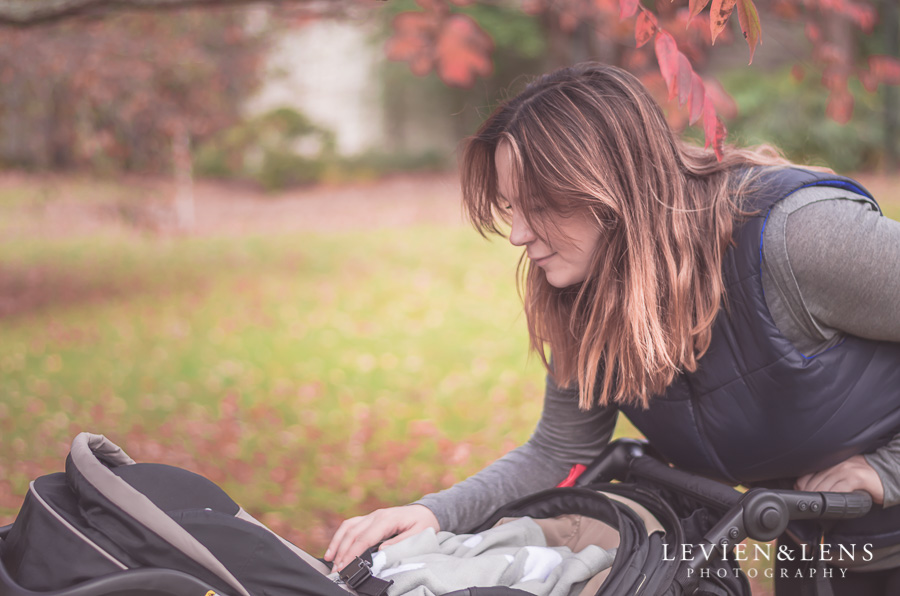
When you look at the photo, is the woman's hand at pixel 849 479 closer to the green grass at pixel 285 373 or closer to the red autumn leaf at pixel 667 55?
the red autumn leaf at pixel 667 55

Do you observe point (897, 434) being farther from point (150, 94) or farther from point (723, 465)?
point (150, 94)

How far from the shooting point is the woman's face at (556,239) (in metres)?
1.77

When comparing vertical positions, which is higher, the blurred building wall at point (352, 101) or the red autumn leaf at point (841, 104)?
the blurred building wall at point (352, 101)

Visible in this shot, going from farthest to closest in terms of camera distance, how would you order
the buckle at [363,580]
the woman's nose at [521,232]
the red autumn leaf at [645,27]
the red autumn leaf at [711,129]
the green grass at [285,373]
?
the green grass at [285,373] < the red autumn leaf at [645,27] < the red autumn leaf at [711,129] < the woman's nose at [521,232] < the buckle at [363,580]

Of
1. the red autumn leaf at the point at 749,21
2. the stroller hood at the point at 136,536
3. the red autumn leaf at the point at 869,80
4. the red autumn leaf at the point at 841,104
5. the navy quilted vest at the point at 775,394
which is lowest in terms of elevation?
the stroller hood at the point at 136,536

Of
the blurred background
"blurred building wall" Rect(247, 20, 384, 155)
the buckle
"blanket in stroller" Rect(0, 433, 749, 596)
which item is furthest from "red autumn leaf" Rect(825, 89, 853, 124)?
"blurred building wall" Rect(247, 20, 384, 155)

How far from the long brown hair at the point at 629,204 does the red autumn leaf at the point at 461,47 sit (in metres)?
2.17

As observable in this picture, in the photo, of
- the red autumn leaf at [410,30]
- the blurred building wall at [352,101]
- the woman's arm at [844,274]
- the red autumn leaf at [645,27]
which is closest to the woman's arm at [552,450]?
the woman's arm at [844,274]

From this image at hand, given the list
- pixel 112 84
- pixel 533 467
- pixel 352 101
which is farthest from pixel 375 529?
pixel 352 101

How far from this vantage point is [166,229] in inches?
480

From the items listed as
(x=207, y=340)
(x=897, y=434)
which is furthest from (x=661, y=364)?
(x=207, y=340)

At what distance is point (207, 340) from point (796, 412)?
6.57 m

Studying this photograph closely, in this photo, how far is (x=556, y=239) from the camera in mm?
1789

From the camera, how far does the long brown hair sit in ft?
5.58
